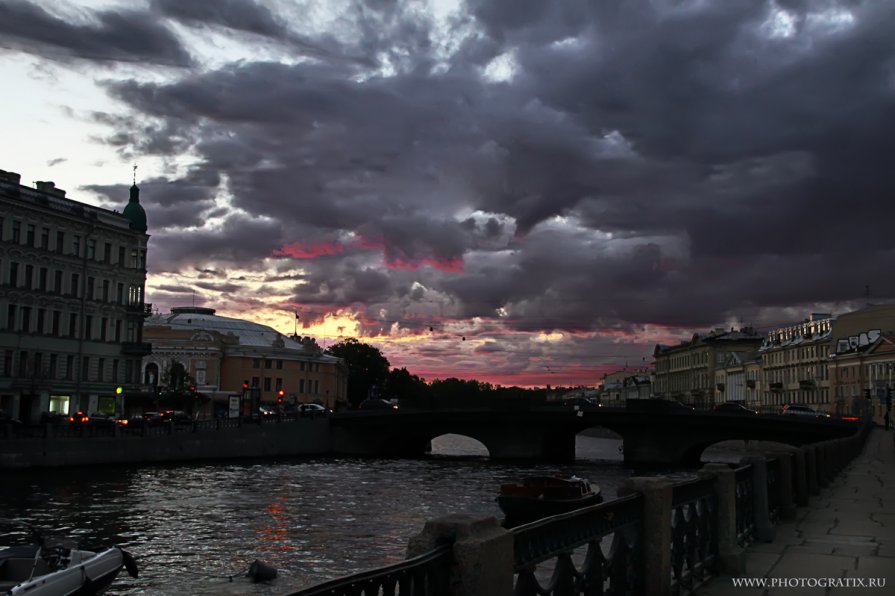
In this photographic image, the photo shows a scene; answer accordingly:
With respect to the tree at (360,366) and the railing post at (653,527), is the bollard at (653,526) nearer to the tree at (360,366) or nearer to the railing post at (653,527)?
the railing post at (653,527)

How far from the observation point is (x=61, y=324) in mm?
69750

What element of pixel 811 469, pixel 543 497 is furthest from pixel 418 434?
pixel 811 469

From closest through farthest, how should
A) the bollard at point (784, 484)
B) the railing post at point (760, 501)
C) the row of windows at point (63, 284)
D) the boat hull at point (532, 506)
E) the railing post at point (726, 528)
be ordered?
the railing post at point (726, 528) < the railing post at point (760, 501) < the bollard at point (784, 484) < the boat hull at point (532, 506) < the row of windows at point (63, 284)

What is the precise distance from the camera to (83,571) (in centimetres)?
1722

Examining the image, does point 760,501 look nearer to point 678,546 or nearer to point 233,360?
point 678,546

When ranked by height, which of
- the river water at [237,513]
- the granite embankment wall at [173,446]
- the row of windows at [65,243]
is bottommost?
the river water at [237,513]

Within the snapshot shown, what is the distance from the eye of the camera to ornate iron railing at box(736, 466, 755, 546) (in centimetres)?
1277

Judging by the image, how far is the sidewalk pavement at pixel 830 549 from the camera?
10.5 m

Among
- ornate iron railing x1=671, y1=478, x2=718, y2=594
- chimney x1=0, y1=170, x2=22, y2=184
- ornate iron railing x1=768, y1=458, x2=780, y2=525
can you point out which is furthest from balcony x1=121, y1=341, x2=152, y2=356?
ornate iron railing x1=671, y1=478, x2=718, y2=594

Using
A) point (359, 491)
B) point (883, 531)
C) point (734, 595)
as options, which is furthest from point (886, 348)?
point (734, 595)

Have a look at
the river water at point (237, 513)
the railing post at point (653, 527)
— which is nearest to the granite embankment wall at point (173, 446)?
the river water at point (237, 513)

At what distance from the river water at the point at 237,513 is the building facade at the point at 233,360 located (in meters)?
56.1

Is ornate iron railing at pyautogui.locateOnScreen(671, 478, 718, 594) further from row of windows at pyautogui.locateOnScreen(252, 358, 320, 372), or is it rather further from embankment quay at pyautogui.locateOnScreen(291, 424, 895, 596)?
row of windows at pyautogui.locateOnScreen(252, 358, 320, 372)

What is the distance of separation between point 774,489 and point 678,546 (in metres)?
7.55
